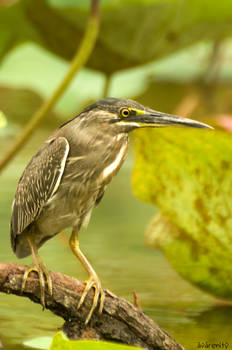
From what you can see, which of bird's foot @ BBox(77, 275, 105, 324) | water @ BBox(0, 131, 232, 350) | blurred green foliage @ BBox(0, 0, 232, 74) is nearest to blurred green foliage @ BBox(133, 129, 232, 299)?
water @ BBox(0, 131, 232, 350)

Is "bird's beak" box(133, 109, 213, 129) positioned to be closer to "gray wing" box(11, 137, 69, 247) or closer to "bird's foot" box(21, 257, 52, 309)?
"gray wing" box(11, 137, 69, 247)

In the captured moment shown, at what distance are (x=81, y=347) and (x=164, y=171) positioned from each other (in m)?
0.47

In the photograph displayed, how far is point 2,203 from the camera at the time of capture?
6.97 ft

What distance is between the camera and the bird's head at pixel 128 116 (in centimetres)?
106

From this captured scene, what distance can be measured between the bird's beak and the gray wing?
0.39ft

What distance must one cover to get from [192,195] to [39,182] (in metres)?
0.24

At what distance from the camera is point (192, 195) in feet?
4.09

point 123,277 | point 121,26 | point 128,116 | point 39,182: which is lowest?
point 123,277

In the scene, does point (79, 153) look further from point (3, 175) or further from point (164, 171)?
point (3, 175)

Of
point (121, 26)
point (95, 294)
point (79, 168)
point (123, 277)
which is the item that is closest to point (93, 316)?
point (95, 294)

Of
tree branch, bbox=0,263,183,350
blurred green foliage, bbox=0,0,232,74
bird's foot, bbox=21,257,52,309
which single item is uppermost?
blurred green foliage, bbox=0,0,232,74

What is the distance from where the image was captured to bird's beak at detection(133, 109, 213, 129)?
106 cm

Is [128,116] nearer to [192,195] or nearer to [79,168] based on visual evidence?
[79,168]

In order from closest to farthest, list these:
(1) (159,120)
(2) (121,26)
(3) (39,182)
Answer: (1) (159,120) < (3) (39,182) < (2) (121,26)
